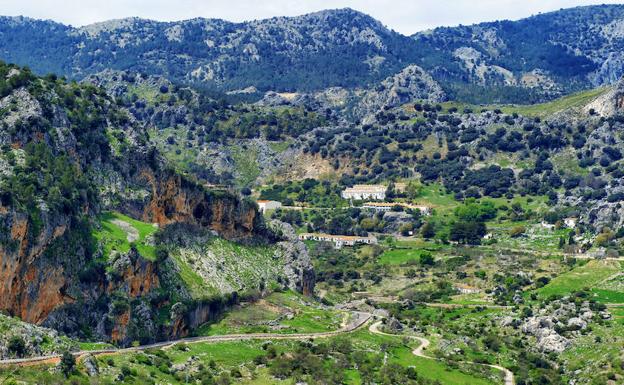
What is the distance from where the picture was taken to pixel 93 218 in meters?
108

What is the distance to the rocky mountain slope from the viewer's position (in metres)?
93.4

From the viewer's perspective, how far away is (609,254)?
541ft

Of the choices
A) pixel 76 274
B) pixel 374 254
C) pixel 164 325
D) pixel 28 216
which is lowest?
pixel 374 254

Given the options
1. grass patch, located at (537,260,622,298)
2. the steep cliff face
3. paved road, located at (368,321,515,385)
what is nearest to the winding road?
paved road, located at (368,321,515,385)

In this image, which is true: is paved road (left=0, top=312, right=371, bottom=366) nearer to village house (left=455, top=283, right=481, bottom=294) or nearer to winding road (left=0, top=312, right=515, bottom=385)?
winding road (left=0, top=312, right=515, bottom=385)

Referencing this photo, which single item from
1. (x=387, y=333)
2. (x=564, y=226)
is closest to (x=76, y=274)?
(x=387, y=333)

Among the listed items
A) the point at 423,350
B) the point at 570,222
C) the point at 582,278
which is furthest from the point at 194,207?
the point at 570,222

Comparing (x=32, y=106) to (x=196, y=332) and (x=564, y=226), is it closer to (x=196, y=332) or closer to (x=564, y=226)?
(x=196, y=332)

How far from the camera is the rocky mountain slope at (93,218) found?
93.4 m

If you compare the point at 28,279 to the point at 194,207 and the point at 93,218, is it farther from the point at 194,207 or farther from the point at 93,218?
the point at 194,207

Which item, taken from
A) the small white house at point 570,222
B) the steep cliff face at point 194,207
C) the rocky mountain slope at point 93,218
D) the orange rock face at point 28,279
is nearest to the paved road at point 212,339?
the rocky mountain slope at point 93,218

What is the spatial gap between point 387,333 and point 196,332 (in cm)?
2688

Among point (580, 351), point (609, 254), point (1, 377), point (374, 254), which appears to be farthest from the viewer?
point (374, 254)

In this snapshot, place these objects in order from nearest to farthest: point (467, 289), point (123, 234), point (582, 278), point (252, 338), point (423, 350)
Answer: point (252, 338) < point (123, 234) < point (423, 350) < point (582, 278) < point (467, 289)
